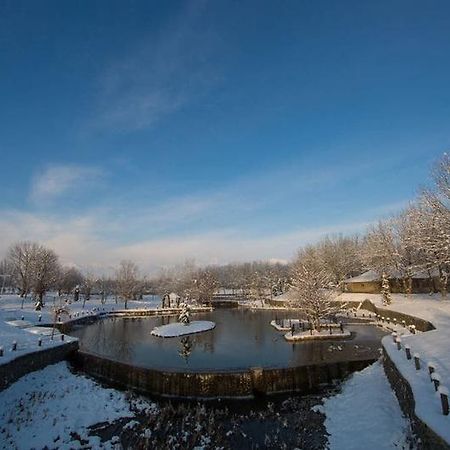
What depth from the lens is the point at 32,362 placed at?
2689 cm

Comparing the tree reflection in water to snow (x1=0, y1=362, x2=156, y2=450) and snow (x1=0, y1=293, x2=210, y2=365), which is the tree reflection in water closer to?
snow (x1=0, y1=362, x2=156, y2=450)

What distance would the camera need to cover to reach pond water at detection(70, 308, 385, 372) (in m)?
30.2

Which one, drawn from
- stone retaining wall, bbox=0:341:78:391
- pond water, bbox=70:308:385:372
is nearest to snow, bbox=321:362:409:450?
pond water, bbox=70:308:385:372

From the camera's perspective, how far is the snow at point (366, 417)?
1438 centimetres

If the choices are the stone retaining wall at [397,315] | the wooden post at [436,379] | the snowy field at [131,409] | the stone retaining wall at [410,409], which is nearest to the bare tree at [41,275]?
the snowy field at [131,409]

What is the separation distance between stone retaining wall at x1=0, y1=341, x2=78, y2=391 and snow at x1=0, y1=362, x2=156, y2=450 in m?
0.46

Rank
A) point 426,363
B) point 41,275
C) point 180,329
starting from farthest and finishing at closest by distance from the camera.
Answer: point 41,275
point 180,329
point 426,363

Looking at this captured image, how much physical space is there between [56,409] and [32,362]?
26.8ft

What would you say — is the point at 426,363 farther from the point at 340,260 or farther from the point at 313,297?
the point at 340,260

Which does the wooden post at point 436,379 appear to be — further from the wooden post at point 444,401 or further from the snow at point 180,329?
the snow at point 180,329

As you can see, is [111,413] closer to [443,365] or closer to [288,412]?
[288,412]

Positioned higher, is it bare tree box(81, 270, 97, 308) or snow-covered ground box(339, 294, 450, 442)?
bare tree box(81, 270, 97, 308)

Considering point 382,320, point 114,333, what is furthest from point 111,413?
point 382,320

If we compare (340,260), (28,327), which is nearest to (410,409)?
(28,327)
